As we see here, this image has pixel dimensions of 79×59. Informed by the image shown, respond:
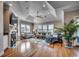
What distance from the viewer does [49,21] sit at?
19.2 feet

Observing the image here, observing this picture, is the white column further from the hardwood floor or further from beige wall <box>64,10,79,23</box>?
the hardwood floor

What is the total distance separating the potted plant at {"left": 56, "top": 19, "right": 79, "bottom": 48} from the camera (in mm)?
6348

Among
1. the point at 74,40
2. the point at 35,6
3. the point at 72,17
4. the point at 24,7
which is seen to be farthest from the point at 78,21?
the point at 24,7

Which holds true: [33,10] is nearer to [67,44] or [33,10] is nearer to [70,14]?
[70,14]

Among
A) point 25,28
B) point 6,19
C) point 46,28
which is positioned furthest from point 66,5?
point 6,19

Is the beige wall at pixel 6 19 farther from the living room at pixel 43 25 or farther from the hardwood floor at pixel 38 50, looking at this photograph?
the hardwood floor at pixel 38 50

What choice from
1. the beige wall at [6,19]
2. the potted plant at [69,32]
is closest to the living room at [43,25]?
the potted plant at [69,32]

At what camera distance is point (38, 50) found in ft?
19.7

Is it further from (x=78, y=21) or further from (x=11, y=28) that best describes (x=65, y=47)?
(x=11, y=28)

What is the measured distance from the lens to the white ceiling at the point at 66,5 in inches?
223

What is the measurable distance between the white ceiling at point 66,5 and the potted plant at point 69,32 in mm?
695

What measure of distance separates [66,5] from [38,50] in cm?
230

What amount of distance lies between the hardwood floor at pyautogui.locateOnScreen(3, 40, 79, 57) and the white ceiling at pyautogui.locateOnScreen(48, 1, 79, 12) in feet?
5.57

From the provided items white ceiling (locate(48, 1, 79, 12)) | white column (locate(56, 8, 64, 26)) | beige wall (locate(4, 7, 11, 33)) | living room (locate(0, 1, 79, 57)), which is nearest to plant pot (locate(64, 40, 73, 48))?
living room (locate(0, 1, 79, 57))
